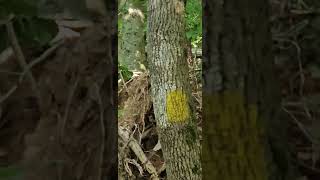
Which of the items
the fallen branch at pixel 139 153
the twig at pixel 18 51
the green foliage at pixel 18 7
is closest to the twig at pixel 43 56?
the twig at pixel 18 51

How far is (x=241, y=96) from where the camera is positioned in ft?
3.61

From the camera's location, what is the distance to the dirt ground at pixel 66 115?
0.89 metres

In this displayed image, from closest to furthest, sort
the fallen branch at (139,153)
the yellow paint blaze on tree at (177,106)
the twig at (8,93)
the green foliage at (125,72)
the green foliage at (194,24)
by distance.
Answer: the twig at (8,93)
the yellow paint blaze on tree at (177,106)
the fallen branch at (139,153)
the green foliage at (125,72)
the green foliage at (194,24)

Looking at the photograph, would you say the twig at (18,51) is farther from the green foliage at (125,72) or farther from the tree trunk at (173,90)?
the green foliage at (125,72)

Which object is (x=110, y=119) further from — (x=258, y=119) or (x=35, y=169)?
(x=258, y=119)

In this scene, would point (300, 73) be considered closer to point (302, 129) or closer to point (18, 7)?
point (302, 129)

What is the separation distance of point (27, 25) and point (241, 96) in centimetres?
50

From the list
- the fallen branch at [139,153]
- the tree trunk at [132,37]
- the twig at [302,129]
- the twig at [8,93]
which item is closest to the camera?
the twig at [8,93]

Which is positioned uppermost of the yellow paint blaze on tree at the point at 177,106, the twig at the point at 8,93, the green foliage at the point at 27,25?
the green foliage at the point at 27,25

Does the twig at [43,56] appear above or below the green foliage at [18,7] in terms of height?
below

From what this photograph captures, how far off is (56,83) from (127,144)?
385 cm

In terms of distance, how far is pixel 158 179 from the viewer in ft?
15.4

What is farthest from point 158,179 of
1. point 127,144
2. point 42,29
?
point 42,29

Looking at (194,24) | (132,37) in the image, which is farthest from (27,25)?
(132,37)
